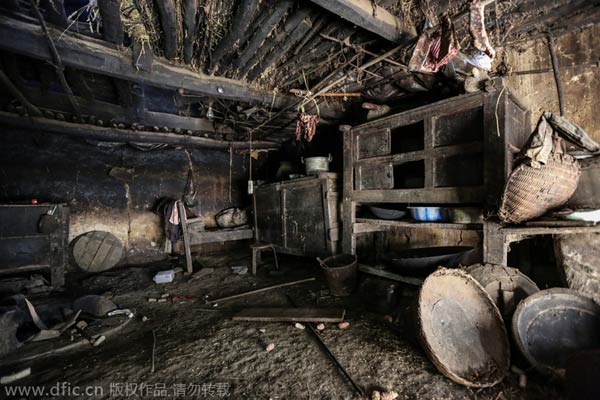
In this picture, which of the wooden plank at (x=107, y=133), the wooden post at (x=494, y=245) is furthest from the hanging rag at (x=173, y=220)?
the wooden post at (x=494, y=245)

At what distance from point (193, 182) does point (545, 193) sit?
789 centimetres

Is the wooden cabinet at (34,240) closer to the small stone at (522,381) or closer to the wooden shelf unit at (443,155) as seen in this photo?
the wooden shelf unit at (443,155)

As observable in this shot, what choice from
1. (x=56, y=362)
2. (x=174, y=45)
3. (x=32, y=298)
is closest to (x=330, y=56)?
(x=174, y=45)

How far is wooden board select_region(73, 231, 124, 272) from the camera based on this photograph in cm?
604

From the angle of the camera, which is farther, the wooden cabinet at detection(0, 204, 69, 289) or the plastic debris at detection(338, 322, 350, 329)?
the wooden cabinet at detection(0, 204, 69, 289)

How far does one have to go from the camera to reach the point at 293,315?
338cm

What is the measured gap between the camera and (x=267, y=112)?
5273mm

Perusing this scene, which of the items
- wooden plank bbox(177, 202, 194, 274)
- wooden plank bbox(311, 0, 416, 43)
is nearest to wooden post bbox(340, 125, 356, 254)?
wooden plank bbox(311, 0, 416, 43)

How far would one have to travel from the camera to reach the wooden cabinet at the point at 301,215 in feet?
16.4

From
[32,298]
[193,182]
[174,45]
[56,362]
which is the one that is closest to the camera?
[56,362]

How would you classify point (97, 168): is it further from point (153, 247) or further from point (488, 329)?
point (488, 329)

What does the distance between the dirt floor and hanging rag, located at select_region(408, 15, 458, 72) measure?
302cm

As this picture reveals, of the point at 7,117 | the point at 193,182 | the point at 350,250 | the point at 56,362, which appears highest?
the point at 7,117

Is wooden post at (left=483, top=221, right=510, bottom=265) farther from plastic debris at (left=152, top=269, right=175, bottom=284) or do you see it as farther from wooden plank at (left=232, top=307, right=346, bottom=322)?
plastic debris at (left=152, top=269, right=175, bottom=284)
